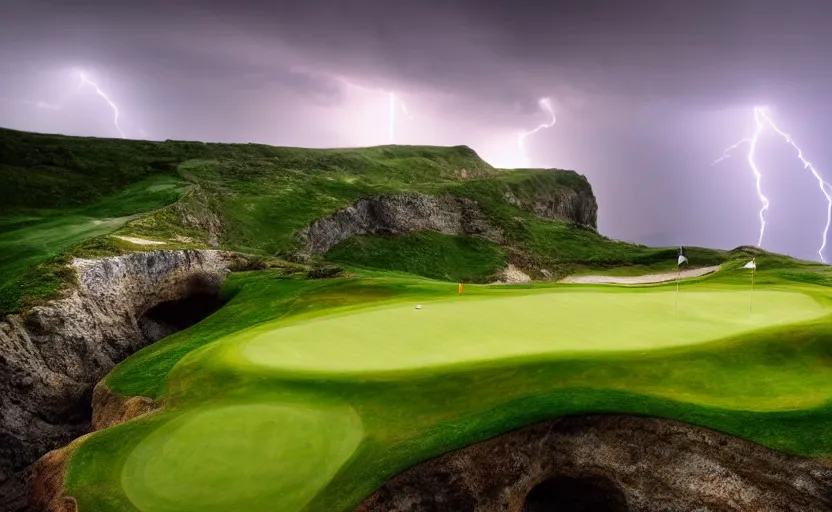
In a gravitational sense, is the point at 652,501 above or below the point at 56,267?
below

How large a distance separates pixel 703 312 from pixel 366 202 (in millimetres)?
56432

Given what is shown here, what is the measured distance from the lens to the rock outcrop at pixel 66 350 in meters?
19.4

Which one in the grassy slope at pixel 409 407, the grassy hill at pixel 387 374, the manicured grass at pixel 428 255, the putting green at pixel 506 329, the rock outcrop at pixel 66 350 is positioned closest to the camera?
the grassy slope at pixel 409 407

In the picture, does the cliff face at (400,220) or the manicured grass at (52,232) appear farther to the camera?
the cliff face at (400,220)

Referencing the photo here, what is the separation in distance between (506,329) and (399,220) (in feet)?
188

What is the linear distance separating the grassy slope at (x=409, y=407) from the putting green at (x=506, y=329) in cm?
84

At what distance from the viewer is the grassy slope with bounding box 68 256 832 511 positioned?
9977 millimetres

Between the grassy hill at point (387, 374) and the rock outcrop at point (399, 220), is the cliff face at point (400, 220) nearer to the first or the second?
the rock outcrop at point (399, 220)

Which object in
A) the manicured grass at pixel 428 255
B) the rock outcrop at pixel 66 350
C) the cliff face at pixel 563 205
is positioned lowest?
the rock outcrop at pixel 66 350

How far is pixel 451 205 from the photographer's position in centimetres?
8375

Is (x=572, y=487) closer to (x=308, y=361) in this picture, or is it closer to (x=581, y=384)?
(x=581, y=384)

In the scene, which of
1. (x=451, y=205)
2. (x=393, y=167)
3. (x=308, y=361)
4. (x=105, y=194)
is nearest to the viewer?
(x=308, y=361)

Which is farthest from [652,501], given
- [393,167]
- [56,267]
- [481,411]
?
[393,167]

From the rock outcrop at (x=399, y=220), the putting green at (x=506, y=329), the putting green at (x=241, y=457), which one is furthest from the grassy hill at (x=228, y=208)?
the putting green at (x=241, y=457)
